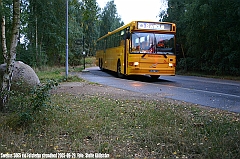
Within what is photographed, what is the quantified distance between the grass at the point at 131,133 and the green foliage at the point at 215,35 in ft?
60.2

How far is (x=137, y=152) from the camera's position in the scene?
14.3 feet

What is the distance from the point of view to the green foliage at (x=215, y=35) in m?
23.8

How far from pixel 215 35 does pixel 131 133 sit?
Answer: 23.2 m

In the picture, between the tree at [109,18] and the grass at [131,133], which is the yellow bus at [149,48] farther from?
the tree at [109,18]

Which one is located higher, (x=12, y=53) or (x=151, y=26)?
(x=151, y=26)

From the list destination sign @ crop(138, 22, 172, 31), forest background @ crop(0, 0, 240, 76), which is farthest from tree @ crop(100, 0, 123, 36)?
destination sign @ crop(138, 22, 172, 31)

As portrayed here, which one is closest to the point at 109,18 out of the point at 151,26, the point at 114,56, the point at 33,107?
the point at 114,56

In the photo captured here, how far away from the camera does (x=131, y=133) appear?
17.4ft

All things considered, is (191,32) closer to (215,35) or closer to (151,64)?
(215,35)

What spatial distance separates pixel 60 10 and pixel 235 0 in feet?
54.7

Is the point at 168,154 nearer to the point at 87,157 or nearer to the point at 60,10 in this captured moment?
the point at 87,157

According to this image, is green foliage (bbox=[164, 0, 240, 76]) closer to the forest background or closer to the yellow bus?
the forest background

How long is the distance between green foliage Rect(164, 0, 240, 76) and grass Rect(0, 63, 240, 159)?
60.2 feet

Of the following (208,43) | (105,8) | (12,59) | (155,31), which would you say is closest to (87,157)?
(12,59)
